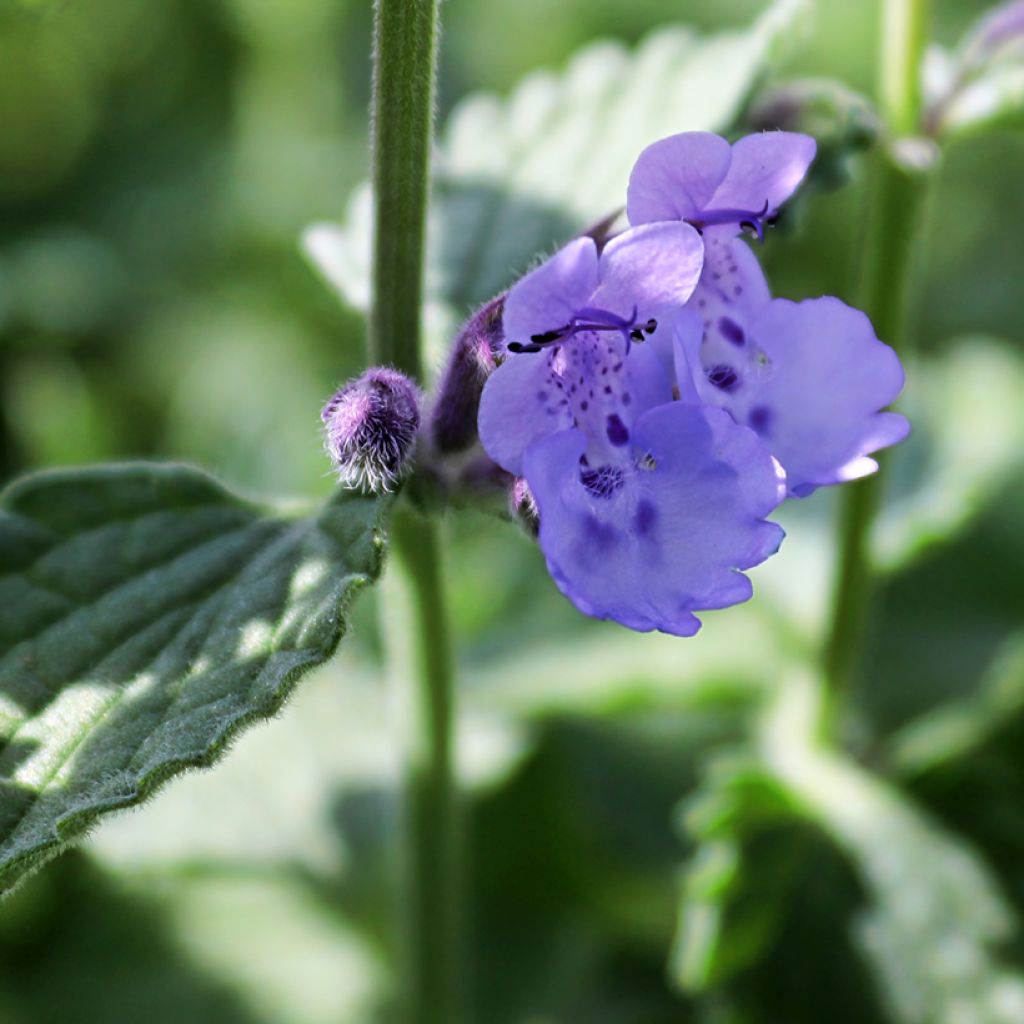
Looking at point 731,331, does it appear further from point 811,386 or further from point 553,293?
point 553,293

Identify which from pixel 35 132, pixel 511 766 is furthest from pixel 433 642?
pixel 35 132

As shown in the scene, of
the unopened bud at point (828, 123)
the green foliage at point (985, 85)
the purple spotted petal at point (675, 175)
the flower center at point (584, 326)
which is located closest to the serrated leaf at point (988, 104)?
the green foliage at point (985, 85)

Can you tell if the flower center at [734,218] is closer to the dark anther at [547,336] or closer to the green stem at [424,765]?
the dark anther at [547,336]

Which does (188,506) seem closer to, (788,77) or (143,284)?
(143,284)

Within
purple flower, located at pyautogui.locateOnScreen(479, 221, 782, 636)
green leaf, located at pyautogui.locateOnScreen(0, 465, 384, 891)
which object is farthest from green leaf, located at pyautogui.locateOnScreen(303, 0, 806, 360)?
purple flower, located at pyautogui.locateOnScreen(479, 221, 782, 636)

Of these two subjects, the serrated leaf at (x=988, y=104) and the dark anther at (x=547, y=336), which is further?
the serrated leaf at (x=988, y=104)

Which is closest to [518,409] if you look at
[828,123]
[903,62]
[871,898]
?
[828,123]
